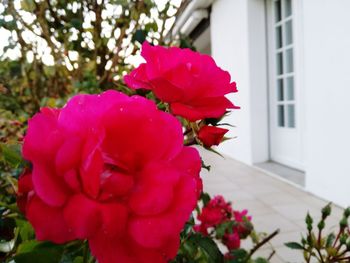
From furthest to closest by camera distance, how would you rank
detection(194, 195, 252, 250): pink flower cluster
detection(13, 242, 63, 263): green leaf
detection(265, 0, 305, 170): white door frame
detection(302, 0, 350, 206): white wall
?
1. detection(265, 0, 305, 170): white door frame
2. detection(302, 0, 350, 206): white wall
3. detection(194, 195, 252, 250): pink flower cluster
4. detection(13, 242, 63, 263): green leaf

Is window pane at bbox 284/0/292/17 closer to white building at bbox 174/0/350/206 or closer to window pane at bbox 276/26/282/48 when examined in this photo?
white building at bbox 174/0/350/206

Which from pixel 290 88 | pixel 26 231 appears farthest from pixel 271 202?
pixel 26 231

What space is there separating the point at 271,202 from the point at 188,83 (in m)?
3.18

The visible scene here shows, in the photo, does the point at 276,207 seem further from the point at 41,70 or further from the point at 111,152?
the point at 111,152

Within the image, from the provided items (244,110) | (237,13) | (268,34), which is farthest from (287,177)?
(237,13)

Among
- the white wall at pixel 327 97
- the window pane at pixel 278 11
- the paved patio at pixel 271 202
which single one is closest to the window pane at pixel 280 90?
the window pane at pixel 278 11

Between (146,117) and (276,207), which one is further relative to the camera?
(276,207)

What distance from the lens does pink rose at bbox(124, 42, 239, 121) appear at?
1.19 feet

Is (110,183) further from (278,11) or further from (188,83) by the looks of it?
(278,11)

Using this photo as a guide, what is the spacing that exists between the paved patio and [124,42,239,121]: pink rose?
1611mm

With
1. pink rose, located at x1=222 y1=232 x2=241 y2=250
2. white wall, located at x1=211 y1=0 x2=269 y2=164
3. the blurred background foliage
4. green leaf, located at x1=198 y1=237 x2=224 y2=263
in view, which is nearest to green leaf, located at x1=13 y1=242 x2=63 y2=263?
green leaf, located at x1=198 y1=237 x2=224 y2=263

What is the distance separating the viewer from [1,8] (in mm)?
1096

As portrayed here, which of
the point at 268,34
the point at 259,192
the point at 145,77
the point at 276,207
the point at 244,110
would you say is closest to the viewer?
the point at 145,77

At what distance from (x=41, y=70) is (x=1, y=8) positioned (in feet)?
2.17
